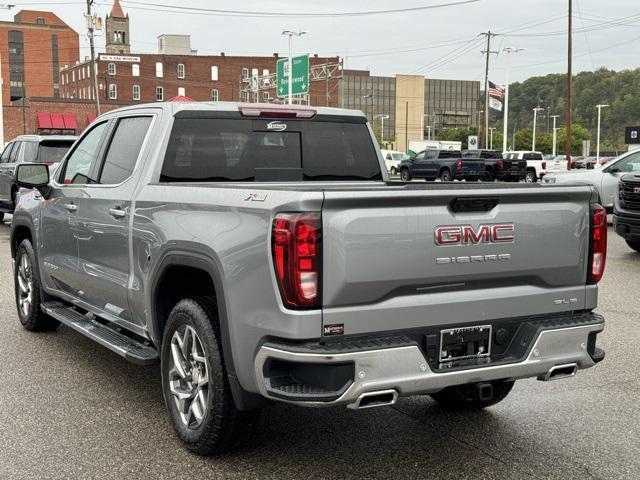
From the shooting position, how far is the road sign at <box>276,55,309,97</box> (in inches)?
1695

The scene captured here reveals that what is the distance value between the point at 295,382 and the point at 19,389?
2.83 metres

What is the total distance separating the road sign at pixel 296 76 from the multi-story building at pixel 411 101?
105492mm

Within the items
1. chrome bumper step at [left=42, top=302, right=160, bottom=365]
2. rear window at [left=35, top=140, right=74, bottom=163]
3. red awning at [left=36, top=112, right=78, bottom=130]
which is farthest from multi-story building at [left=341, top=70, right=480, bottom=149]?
chrome bumper step at [left=42, top=302, right=160, bottom=365]

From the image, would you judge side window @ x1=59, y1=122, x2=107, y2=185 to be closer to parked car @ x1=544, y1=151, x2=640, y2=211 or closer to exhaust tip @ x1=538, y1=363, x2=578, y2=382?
exhaust tip @ x1=538, y1=363, x2=578, y2=382

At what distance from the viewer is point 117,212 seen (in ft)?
16.7

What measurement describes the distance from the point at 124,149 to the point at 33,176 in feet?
4.65

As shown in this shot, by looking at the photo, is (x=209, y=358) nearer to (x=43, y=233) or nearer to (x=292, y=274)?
(x=292, y=274)

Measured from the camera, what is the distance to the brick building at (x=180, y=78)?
100875mm

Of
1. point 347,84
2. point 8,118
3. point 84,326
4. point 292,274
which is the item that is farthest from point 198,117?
point 347,84

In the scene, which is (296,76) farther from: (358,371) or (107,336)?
(358,371)

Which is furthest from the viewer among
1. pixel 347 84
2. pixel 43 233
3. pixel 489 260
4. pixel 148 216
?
pixel 347 84

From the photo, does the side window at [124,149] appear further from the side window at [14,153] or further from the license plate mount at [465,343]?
the side window at [14,153]

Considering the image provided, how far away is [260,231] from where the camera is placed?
11.8 ft

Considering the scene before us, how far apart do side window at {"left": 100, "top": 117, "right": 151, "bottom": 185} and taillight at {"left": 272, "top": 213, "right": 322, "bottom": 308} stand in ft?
6.96
